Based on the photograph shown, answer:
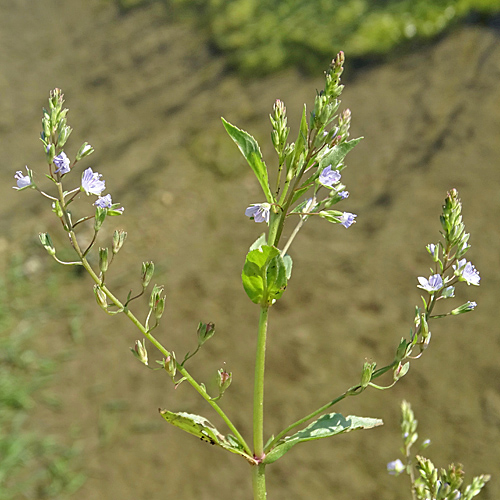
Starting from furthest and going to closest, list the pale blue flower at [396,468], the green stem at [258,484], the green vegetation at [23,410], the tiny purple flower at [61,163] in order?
the green vegetation at [23,410] → the pale blue flower at [396,468] → the green stem at [258,484] → the tiny purple flower at [61,163]

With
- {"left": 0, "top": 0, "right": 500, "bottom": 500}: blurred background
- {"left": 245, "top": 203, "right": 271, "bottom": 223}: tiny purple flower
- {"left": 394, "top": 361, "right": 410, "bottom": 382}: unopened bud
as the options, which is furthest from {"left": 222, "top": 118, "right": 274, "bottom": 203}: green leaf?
{"left": 0, "top": 0, "right": 500, "bottom": 500}: blurred background

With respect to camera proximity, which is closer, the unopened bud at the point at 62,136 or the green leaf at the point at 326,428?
the unopened bud at the point at 62,136

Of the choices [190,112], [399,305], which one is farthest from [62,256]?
[399,305]

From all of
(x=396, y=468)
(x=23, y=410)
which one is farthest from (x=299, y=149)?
(x=23, y=410)

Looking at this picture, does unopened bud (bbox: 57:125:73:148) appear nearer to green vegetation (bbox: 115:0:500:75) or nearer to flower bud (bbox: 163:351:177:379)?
flower bud (bbox: 163:351:177:379)

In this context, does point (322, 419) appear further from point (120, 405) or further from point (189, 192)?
point (189, 192)

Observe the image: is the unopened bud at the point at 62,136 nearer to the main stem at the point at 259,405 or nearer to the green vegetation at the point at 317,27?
the main stem at the point at 259,405

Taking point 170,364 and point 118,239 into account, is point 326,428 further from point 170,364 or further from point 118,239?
point 118,239

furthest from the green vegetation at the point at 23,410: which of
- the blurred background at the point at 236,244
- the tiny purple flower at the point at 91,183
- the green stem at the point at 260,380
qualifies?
the tiny purple flower at the point at 91,183
